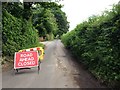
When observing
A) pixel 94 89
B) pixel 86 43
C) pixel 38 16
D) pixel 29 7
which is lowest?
pixel 94 89

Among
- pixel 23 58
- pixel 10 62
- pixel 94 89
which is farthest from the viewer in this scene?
pixel 10 62

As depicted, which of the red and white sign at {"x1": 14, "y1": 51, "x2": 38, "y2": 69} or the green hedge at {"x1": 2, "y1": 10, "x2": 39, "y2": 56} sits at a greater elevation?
the green hedge at {"x1": 2, "y1": 10, "x2": 39, "y2": 56}

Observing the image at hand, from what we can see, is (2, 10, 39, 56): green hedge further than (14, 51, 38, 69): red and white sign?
Yes

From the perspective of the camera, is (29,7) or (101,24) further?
(29,7)

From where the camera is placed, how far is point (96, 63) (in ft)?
45.0

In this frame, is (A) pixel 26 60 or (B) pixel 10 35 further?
(B) pixel 10 35

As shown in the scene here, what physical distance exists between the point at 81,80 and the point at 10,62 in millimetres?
8524

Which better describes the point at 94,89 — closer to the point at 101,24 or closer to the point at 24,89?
the point at 24,89

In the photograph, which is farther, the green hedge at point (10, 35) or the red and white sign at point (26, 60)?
the green hedge at point (10, 35)

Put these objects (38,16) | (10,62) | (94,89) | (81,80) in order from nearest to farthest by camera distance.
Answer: (94,89) < (81,80) < (10,62) < (38,16)

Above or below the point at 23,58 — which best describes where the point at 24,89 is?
below

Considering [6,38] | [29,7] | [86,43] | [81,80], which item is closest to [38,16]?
[29,7]

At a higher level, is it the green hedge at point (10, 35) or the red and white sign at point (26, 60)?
the green hedge at point (10, 35)

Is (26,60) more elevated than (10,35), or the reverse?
(10,35)
